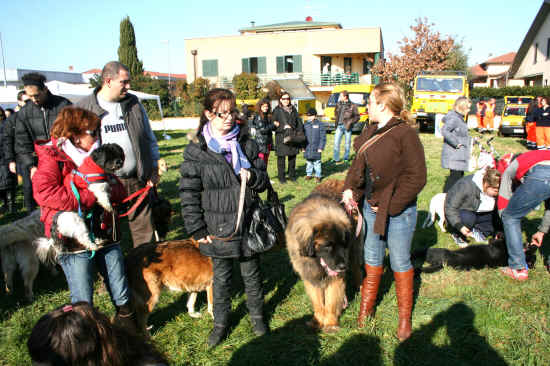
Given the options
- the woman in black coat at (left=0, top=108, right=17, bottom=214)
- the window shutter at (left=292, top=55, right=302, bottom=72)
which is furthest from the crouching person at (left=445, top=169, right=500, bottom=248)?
the window shutter at (left=292, top=55, right=302, bottom=72)

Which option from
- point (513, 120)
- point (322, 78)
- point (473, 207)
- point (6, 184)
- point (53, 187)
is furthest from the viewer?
point (322, 78)

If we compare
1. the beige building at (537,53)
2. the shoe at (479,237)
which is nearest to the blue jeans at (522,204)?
the shoe at (479,237)

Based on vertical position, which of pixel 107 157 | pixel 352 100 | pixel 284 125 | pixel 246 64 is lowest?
pixel 107 157

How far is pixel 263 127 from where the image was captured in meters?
8.61

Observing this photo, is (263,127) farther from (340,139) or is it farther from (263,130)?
(340,139)

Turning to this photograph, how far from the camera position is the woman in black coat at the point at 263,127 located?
28.0 feet

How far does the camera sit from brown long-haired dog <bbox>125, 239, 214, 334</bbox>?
307 centimetres

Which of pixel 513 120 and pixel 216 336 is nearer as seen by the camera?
pixel 216 336

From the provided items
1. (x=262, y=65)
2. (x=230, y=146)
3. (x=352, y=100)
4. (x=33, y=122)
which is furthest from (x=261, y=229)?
(x=262, y=65)

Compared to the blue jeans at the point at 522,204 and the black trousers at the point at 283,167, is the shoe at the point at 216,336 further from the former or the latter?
the black trousers at the point at 283,167

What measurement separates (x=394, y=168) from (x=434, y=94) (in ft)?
60.9

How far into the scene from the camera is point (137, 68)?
44.0 meters

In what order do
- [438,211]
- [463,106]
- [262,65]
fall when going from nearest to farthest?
[438,211] < [463,106] < [262,65]

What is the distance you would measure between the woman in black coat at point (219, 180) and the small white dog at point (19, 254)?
7.51ft
